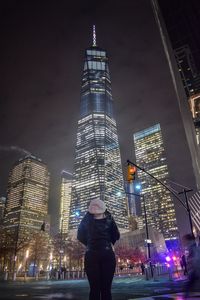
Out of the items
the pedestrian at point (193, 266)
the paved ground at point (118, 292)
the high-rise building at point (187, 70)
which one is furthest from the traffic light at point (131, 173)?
the high-rise building at point (187, 70)

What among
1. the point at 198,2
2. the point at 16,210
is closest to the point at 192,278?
the point at 198,2

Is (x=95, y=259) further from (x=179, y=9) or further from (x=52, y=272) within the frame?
(x=52, y=272)

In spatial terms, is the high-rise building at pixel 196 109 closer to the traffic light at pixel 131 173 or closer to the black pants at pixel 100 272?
the traffic light at pixel 131 173

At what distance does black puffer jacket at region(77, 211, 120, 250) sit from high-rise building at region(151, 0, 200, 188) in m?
20.9

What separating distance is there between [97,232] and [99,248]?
244 mm

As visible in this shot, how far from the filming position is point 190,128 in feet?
74.7

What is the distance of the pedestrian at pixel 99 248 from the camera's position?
12.2 ft

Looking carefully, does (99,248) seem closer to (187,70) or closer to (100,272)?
(100,272)

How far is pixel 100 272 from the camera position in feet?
12.3

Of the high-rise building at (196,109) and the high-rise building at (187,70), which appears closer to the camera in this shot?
the high-rise building at (196,109)

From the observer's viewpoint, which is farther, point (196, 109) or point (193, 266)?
point (196, 109)

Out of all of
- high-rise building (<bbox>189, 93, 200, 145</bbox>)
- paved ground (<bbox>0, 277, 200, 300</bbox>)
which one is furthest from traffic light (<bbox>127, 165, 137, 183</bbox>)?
high-rise building (<bbox>189, 93, 200, 145</bbox>)

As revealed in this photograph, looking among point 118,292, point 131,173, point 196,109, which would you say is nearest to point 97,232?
point 118,292

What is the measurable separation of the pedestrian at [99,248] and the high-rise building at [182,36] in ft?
68.8
